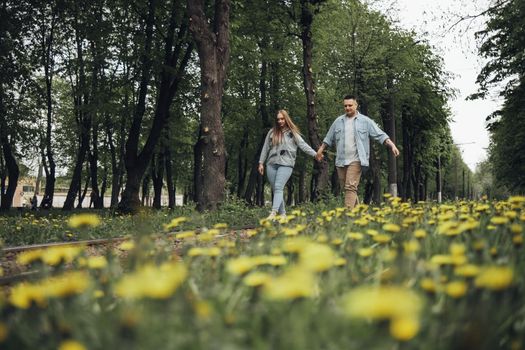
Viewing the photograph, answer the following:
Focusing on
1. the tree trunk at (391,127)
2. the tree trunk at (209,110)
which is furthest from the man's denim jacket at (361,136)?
the tree trunk at (391,127)

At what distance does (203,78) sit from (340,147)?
4.70 meters

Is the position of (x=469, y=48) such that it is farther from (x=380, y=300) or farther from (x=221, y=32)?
(x=380, y=300)

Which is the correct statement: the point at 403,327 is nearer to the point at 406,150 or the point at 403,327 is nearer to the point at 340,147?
the point at 340,147

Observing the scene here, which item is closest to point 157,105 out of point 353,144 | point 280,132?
point 280,132

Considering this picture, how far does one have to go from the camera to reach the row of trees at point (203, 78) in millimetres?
16519

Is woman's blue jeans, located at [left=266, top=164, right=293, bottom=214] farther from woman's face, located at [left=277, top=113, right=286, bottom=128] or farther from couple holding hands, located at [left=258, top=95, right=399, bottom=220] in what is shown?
woman's face, located at [left=277, top=113, right=286, bottom=128]

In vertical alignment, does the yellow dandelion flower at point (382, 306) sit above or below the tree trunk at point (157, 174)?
below

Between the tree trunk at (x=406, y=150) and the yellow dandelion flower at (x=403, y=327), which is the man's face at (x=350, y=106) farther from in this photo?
the tree trunk at (x=406, y=150)

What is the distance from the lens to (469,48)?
11.6 m

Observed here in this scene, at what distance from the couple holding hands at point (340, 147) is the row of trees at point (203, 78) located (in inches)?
107

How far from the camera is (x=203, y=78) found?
11.9m

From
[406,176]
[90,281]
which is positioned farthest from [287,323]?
[406,176]

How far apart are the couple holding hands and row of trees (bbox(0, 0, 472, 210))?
2725mm

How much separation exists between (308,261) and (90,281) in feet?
4.07
